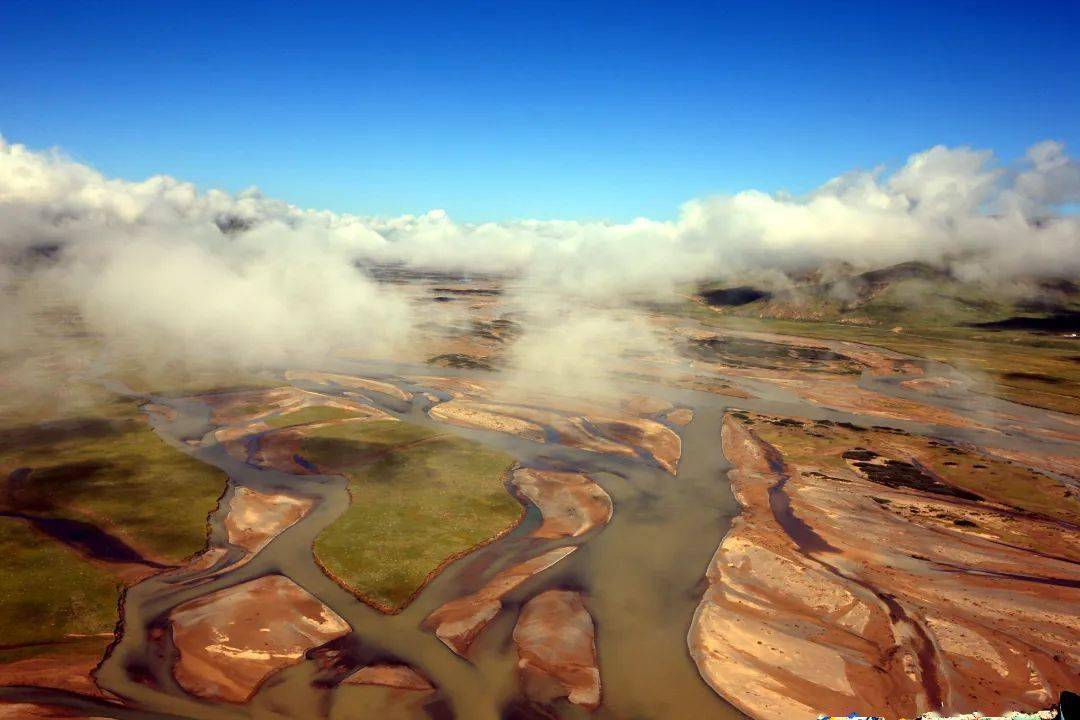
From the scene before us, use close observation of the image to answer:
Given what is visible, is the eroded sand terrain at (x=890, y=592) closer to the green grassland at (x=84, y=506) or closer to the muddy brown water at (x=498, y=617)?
the muddy brown water at (x=498, y=617)

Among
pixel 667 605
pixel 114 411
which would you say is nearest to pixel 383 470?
pixel 667 605

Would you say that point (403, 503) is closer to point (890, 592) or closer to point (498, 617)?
point (498, 617)

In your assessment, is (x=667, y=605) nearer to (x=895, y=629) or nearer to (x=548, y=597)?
(x=548, y=597)

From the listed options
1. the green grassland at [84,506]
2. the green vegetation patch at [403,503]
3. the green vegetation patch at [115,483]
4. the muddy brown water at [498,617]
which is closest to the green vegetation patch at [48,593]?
the green grassland at [84,506]

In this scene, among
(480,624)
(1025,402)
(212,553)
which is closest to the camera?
(480,624)

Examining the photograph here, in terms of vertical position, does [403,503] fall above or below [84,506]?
below

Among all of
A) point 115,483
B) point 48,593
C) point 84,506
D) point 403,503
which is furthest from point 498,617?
point 115,483

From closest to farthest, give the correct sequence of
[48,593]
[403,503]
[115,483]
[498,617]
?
1. [48,593]
2. [498,617]
3. [403,503]
4. [115,483]
